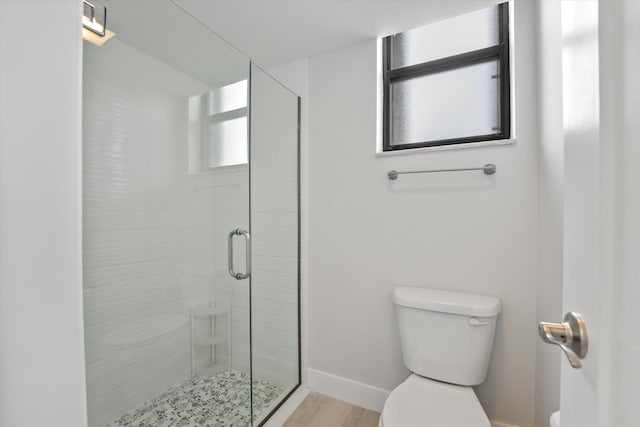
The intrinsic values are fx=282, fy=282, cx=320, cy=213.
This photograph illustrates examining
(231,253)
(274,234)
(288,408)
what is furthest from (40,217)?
(288,408)

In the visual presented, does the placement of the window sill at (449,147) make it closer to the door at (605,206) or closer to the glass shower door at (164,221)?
the glass shower door at (164,221)

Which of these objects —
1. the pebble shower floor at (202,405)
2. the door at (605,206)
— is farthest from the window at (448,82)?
the pebble shower floor at (202,405)

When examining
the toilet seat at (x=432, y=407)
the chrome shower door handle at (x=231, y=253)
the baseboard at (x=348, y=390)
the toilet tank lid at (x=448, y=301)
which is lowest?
the baseboard at (x=348, y=390)

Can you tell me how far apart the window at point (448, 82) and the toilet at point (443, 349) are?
2.80 feet

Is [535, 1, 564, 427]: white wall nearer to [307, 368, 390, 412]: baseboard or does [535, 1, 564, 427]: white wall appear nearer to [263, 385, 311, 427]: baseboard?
[307, 368, 390, 412]: baseboard

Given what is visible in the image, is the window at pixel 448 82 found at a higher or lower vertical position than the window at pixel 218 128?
higher

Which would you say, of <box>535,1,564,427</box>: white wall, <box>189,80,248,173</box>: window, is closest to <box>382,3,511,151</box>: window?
<box>535,1,564,427</box>: white wall

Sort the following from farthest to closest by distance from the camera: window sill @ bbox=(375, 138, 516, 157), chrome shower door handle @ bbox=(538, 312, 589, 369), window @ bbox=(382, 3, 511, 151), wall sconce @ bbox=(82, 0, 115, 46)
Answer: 1. window @ bbox=(382, 3, 511, 151)
2. window sill @ bbox=(375, 138, 516, 157)
3. wall sconce @ bbox=(82, 0, 115, 46)
4. chrome shower door handle @ bbox=(538, 312, 589, 369)

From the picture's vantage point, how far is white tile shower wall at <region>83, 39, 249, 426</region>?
3.17 ft

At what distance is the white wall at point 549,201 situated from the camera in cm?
100

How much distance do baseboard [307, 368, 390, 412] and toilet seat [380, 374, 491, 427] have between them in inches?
17.8

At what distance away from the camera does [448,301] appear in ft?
4.36

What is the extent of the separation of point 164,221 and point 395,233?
1.18m

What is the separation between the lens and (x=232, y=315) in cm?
146
